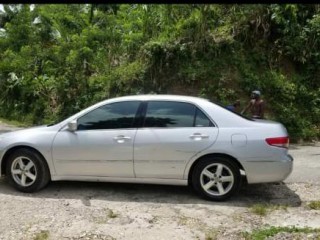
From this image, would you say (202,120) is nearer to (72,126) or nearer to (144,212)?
(144,212)

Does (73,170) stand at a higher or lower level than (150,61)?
lower

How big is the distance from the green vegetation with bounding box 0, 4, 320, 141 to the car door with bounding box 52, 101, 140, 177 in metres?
6.68

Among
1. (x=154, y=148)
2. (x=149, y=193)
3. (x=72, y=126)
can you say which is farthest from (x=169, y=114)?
(x=72, y=126)

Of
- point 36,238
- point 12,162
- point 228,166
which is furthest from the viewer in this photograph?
point 12,162

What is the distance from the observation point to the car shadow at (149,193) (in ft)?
19.8

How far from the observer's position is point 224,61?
13219mm

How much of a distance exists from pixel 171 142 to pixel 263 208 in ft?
4.87

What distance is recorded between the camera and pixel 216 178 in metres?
5.97

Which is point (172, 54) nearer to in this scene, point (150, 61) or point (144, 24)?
point (150, 61)

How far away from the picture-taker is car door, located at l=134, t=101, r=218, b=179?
5949 millimetres

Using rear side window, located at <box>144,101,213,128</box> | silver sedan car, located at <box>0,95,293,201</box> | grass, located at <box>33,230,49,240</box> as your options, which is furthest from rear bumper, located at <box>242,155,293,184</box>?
grass, located at <box>33,230,49,240</box>

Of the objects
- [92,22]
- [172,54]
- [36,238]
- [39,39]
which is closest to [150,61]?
[172,54]

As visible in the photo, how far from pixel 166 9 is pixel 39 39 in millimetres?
4909

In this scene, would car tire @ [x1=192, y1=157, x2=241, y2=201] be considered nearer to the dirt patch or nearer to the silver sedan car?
the silver sedan car
